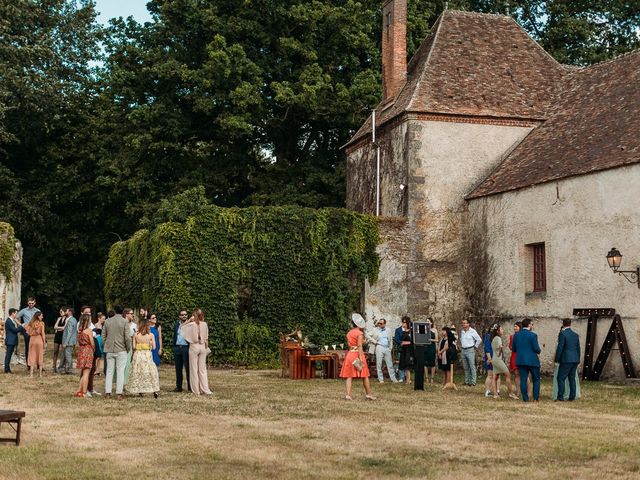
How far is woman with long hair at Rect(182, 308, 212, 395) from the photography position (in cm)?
1925

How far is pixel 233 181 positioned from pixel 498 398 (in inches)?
853

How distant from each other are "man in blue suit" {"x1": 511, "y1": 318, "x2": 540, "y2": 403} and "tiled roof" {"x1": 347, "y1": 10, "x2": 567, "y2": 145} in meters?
12.4

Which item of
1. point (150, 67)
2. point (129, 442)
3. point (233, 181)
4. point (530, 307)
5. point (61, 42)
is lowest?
point (129, 442)

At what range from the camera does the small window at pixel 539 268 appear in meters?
27.0

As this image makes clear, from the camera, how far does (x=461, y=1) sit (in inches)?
1510

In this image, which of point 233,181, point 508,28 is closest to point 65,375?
point 233,181

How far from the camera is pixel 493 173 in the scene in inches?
1172

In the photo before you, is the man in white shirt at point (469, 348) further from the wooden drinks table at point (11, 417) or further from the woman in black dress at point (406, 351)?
the wooden drinks table at point (11, 417)

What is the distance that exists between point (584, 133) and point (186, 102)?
53.8ft

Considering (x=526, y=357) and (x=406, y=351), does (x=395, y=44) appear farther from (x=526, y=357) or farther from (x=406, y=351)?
(x=526, y=357)

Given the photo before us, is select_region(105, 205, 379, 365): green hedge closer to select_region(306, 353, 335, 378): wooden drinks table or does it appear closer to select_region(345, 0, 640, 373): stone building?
select_region(345, 0, 640, 373): stone building

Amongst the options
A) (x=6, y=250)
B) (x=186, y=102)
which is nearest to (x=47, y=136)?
(x=186, y=102)

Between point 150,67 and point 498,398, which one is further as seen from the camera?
point 150,67

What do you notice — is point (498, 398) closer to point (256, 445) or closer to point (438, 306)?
point (256, 445)
